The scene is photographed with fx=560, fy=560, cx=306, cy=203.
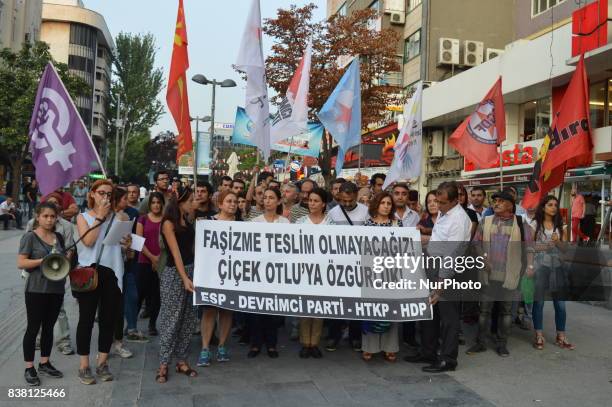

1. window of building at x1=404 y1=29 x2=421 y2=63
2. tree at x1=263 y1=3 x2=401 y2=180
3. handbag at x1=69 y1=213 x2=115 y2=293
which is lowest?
handbag at x1=69 y1=213 x2=115 y2=293

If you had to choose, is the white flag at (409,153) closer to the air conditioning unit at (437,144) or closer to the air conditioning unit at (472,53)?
the air conditioning unit at (437,144)

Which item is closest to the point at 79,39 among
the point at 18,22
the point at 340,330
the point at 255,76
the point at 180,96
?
the point at 18,22

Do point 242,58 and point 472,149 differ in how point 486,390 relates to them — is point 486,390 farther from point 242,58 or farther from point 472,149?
point 242,58

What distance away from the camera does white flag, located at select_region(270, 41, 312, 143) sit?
29.5ft

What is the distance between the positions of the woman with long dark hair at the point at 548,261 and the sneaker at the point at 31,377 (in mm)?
5079

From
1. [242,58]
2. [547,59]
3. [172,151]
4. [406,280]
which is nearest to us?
[406,280]

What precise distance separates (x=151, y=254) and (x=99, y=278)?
3.60ft

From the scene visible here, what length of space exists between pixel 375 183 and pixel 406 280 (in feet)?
12.0

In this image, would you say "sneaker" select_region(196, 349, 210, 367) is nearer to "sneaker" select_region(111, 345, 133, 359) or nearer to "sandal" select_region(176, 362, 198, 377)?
"sandal" select_region(176, 362, 198, 377)

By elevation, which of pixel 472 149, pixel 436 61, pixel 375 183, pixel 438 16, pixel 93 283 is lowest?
pixel 93 283

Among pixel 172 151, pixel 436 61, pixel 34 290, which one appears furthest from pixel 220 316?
pixel 172 151

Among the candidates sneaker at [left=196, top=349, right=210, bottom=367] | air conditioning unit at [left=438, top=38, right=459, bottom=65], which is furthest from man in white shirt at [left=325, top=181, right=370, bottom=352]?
air conditioning unit at [left=438, top=38, right=459, bottom=65]

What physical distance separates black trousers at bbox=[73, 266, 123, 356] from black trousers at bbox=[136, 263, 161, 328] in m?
1.53

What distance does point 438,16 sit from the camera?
27.5 meters
